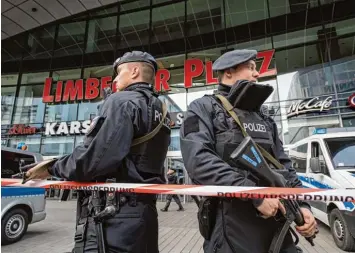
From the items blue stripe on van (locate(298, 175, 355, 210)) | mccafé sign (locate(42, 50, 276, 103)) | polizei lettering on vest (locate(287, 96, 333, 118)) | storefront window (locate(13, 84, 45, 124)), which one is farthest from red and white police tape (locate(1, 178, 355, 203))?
storefront window (locate(13, 84, 45, 124))

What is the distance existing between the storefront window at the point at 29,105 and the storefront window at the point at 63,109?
53cm


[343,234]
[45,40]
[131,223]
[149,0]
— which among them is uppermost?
[149,0]

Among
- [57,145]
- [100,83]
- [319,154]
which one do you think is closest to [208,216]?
[319,154]

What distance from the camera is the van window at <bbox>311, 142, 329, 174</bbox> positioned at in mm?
5211

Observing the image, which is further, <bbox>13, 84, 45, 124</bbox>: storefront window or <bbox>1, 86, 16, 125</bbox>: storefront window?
<bbox>1, 86, 16, 125</bbox>: storefront window

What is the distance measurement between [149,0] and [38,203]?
552 inches

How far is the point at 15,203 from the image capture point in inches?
220

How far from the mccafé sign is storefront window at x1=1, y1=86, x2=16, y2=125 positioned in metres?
2.45

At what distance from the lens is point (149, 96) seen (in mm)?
1843

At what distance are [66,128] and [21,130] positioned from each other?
311 cm

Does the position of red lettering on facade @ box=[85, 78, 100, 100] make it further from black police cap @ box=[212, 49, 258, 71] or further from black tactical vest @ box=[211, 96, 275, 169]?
black tactical vest @ box=[211, 96, 275, 169]

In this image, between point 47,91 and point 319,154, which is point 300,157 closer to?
point 319,154

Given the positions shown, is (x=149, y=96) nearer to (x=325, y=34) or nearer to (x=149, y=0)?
(x=325, y=34)

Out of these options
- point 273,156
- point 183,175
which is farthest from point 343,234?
point 183,175
